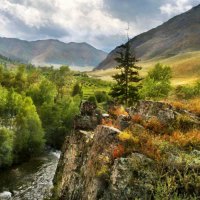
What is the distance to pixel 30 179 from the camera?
7312 centimetres

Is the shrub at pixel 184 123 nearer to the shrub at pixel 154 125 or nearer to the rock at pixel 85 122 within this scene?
the shrub at pixel 154 125

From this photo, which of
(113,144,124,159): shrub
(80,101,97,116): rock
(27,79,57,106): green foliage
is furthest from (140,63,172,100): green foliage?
(113,144,124,159): shrub

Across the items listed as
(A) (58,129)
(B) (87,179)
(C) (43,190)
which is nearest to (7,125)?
(A) (58,129)

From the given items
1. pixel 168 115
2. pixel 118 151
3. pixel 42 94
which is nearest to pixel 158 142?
pixel 118 151

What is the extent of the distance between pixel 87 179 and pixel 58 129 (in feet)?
264

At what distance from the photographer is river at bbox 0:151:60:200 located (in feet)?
207

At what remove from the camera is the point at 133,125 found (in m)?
28.5

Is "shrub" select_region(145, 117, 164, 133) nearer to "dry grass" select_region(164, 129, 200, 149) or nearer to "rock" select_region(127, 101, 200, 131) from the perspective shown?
"rock" select_region(127, 101, 200, 131)

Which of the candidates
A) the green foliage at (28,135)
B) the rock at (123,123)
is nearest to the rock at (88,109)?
the rock at (123,123)

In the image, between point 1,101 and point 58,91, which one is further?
point 58,91

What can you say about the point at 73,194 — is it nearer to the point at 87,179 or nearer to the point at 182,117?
the point at 87,179

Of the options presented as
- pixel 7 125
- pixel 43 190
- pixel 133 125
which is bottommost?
pixel 43 190

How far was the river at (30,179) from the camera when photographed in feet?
207

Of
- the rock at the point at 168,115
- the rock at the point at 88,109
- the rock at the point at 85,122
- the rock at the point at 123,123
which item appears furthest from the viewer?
the rock at the point at 88,109
